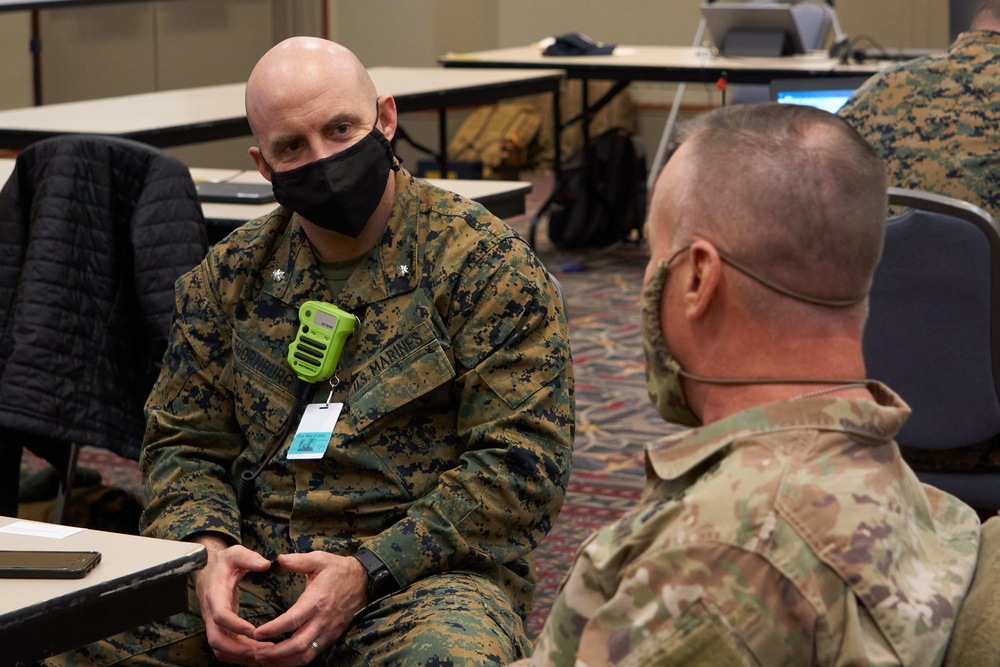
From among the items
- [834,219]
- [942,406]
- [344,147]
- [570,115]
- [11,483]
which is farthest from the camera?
[570,115]

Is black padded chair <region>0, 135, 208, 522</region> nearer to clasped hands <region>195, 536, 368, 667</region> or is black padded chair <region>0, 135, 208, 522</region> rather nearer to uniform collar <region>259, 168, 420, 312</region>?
uniform collar <region>259, 168, 420, 312</region>

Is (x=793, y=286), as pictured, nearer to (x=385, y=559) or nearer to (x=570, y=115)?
(x=385, y=559)

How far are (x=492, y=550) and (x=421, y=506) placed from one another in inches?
4.8

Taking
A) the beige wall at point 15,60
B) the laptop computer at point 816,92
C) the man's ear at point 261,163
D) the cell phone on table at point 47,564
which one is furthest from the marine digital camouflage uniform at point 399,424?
A: the beige wall at point 15,60

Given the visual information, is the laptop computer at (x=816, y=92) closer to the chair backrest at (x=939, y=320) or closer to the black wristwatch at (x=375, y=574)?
the chair backrest at (x=939, y=320)

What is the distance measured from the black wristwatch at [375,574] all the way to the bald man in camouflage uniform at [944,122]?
51.5 inches

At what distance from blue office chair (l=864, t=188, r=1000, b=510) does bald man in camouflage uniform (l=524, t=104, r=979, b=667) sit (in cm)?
109

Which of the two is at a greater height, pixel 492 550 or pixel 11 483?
pixel 492 550

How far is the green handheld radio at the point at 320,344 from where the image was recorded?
1.96 meters

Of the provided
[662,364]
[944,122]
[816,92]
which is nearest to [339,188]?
[662,364]

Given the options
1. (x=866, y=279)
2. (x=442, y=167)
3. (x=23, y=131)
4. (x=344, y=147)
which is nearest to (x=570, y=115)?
(x=442, y=167)

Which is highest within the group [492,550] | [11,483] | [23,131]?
[23,131]

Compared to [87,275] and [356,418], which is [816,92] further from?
[356,418]

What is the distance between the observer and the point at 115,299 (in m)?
2.79
